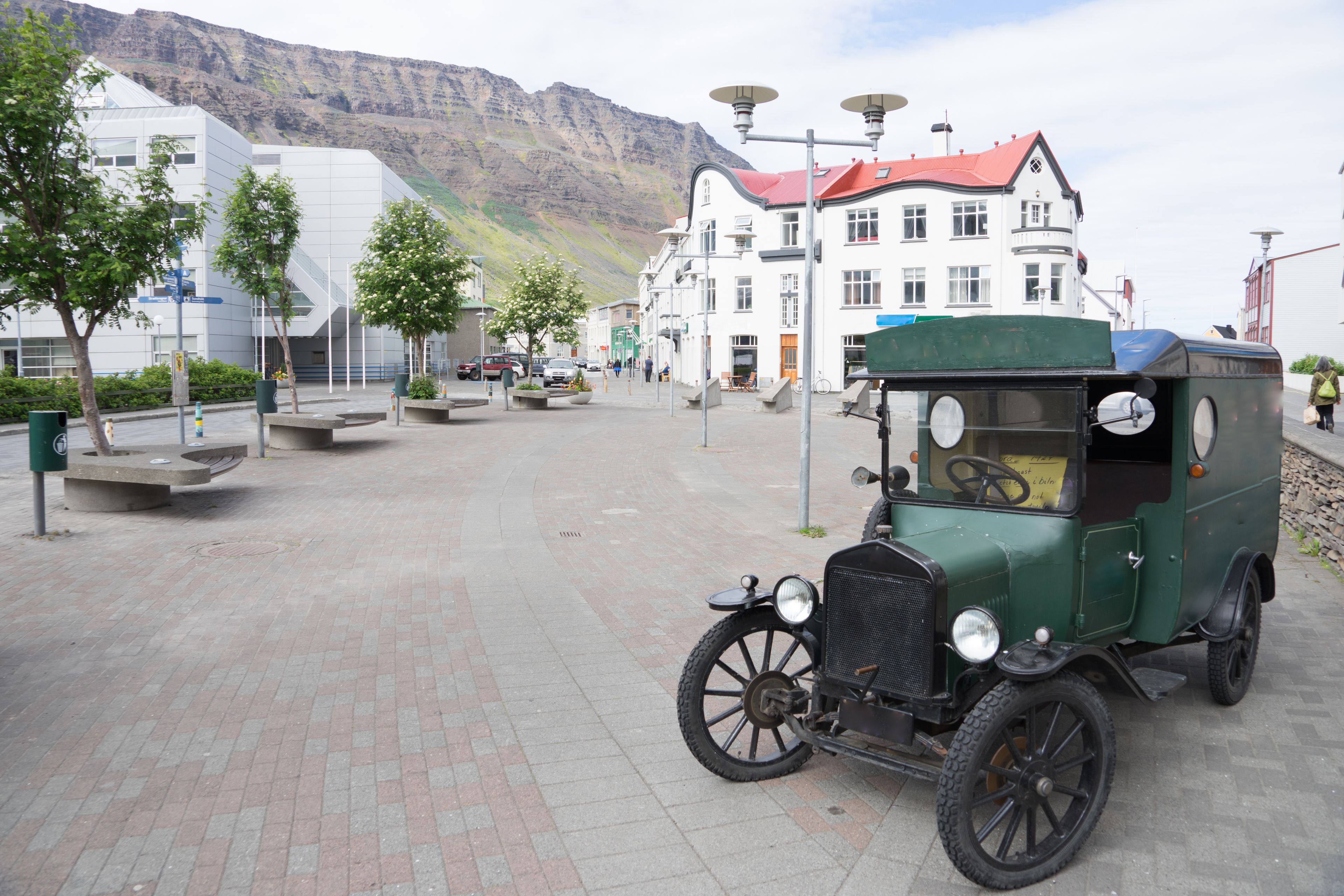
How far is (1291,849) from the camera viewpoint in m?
3.68

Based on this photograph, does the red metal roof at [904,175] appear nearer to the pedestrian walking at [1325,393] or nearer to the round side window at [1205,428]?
the pedestrian walking at [1325,393]

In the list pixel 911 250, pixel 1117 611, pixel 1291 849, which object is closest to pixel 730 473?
pixel 1117 611

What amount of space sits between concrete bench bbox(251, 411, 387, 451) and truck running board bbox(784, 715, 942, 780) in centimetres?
1408

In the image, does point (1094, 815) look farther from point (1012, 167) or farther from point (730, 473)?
point (1012, 167)

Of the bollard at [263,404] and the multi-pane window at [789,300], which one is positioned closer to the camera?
the bollard at [263,404]

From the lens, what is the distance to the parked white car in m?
54.6

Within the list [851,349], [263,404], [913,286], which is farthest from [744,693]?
[851,349]

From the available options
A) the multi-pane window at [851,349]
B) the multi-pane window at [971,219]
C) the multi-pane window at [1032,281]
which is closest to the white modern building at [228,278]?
the multi-pane window at [851,349]

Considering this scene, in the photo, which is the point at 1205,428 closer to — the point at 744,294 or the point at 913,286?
the point at 913,286

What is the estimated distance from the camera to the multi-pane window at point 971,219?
44469mm

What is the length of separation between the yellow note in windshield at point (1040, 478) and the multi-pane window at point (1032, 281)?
141 feet

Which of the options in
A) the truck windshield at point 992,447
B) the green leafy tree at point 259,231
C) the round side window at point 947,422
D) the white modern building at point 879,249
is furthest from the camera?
the white modern building at point 879,249

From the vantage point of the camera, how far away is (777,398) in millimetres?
32375

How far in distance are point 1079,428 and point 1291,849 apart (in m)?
1.87
